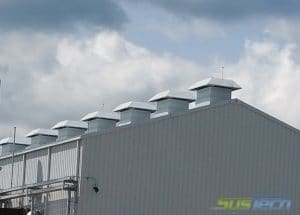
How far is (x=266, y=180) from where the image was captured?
4300 centimetres

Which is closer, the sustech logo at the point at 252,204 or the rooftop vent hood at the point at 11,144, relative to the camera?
the sustech logo at the point at 252,204

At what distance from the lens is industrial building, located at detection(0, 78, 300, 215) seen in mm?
39406

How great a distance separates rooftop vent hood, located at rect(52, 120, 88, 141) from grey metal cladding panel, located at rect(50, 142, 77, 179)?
26.1 feet

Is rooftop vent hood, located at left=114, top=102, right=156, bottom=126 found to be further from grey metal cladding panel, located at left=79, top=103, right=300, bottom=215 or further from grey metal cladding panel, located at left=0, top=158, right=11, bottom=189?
grey metal cladding panel, located at left=0, top=158, right=11, bottom=189

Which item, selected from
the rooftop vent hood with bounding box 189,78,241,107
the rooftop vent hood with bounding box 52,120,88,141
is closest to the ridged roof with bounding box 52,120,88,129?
the rooftop vent hood with bounding box 52,120,88,141

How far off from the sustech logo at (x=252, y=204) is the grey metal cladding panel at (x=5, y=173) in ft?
46.0

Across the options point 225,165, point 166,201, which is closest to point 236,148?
point 225,165

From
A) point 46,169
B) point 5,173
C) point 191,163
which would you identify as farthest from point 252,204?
point 5,173

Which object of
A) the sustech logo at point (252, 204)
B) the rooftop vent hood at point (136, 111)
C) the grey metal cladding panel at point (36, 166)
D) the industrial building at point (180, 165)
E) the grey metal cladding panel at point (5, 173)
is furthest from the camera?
the grey metal cladding panel at point (5, 173)

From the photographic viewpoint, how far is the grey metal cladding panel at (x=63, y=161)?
4009cm

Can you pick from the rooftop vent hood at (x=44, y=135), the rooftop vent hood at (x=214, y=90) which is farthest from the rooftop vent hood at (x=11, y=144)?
the rooftop vent hood at (x=214, y=90)

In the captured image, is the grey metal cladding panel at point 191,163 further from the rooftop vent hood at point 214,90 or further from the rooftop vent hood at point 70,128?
the rooftop vent hood at point 70,128

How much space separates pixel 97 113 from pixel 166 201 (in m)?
9.97

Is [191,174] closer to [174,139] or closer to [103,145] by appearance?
[174,139]
